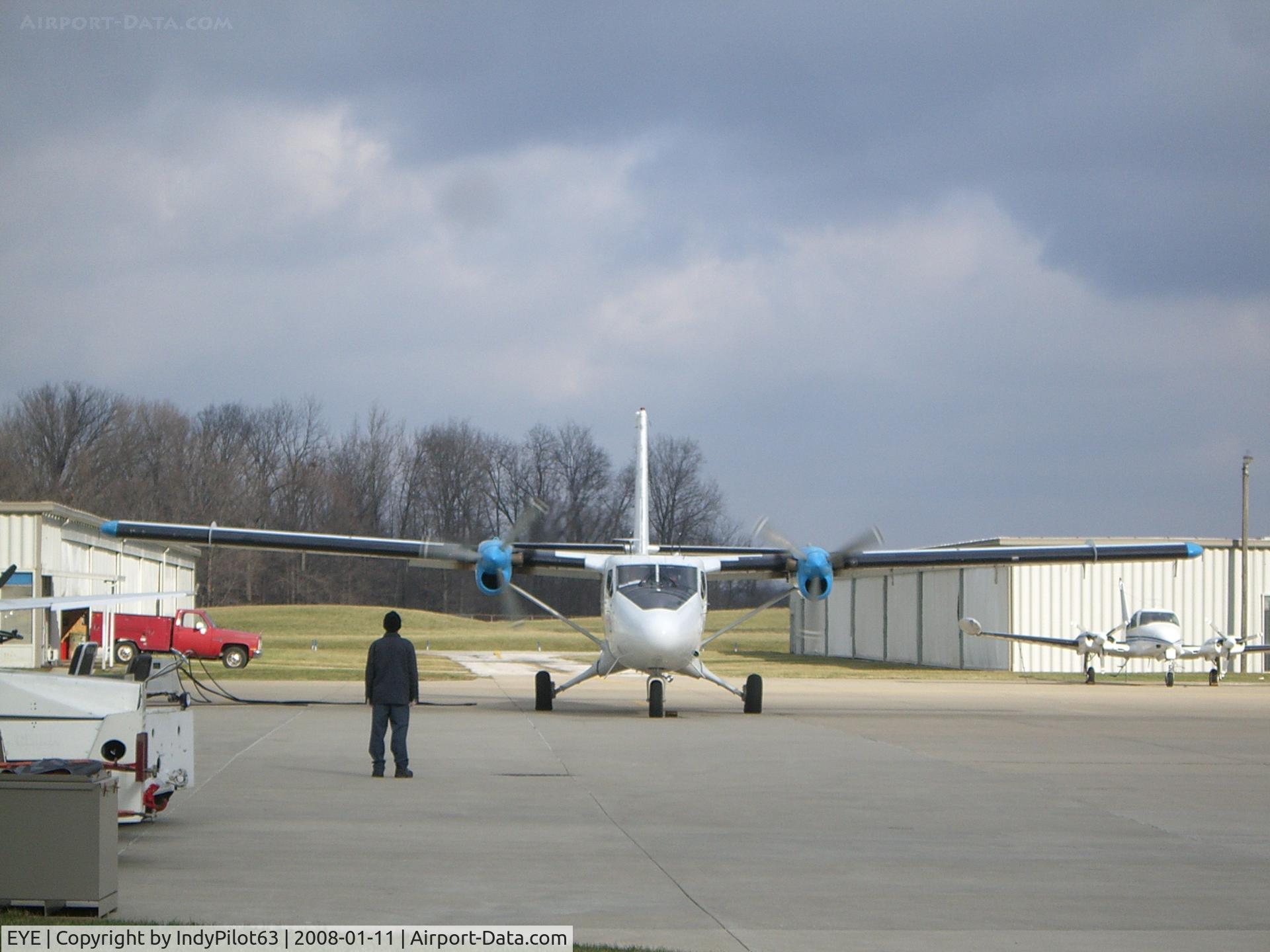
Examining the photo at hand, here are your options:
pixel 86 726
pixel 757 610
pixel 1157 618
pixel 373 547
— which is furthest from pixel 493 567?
pixel 1157 618

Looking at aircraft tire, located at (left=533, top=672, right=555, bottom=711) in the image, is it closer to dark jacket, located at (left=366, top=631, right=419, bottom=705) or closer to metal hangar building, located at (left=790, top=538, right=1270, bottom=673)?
dark jacket, located at (left=366, top=631, right=419, bottom=705)

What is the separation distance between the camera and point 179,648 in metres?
41.9

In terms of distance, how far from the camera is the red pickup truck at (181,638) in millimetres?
41875

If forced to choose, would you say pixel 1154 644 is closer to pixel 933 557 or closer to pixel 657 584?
pixel 933 557

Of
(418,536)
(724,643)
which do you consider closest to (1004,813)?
(724,643)

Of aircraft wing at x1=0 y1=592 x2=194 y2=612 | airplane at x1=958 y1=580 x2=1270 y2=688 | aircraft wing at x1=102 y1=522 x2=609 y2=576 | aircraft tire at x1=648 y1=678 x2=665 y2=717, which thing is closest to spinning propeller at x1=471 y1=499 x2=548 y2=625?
aircraft wing at x1=102 y1=522 x2=609 y2=576

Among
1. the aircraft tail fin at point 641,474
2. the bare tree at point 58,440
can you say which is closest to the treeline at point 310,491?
the bare tree at point 58,440

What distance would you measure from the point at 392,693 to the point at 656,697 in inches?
339

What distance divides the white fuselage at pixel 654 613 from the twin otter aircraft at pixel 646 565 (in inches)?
0.8

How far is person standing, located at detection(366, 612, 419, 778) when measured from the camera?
1375 centimetres

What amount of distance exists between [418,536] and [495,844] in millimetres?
92384

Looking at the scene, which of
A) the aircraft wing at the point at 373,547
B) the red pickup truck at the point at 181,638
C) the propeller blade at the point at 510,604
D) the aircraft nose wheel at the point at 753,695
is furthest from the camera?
the red pickup truck at the point at 181,638

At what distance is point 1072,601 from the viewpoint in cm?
4844

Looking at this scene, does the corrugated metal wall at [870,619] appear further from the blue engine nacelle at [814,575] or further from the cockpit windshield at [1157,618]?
the blue engine nacelle at [814,575]
